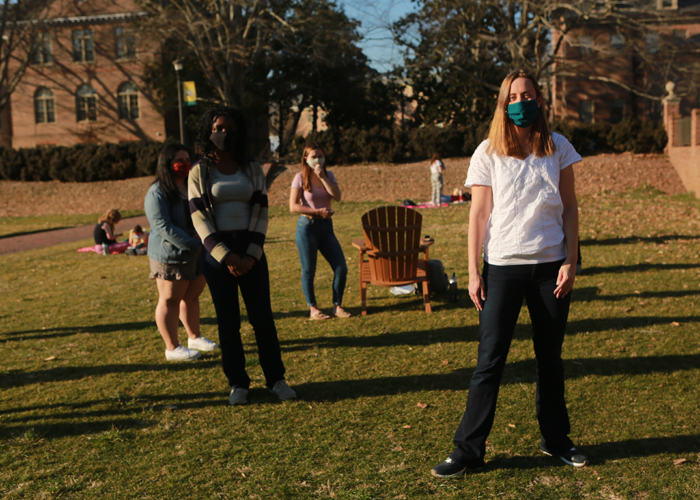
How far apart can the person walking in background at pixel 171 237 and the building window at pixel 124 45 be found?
33.9 metres

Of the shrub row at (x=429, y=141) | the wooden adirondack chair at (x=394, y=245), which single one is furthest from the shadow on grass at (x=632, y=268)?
the shrub row at (x=429, y=141)

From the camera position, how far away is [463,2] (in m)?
28.8

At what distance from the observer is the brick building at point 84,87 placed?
131 feet

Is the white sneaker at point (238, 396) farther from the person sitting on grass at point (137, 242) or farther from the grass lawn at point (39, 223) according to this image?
the grass lawn at point (39, 223)

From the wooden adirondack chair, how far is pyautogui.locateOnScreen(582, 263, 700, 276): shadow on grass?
3266 mm

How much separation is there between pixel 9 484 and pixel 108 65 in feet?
138

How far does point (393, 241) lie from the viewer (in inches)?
279

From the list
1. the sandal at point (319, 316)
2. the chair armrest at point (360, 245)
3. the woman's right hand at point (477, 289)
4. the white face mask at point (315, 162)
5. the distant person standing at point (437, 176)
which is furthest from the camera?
the distant person standing at point (437, 176)

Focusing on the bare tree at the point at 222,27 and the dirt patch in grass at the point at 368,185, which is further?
the bare tree at the point at 222,27

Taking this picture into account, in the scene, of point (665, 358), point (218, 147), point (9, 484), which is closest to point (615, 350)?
point (665, 358)

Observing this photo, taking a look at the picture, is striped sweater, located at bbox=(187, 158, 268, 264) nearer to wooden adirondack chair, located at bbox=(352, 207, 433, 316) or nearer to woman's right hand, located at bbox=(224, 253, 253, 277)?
woman's right hand, located at bbox=(224, 253, 253, 277)

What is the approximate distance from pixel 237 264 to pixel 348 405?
1.33 metres

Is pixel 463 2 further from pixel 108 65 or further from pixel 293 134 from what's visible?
pixel 108 65

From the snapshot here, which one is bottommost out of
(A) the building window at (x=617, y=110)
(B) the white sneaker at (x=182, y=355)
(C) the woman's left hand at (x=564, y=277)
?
(B) the white sneaker at (x=182, y=355)
